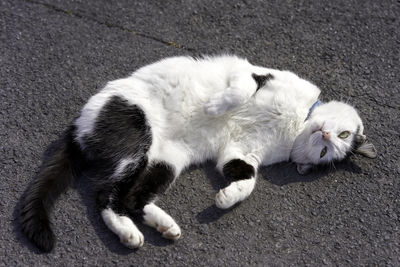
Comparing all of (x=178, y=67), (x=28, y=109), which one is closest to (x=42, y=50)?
(x=28, y=109)

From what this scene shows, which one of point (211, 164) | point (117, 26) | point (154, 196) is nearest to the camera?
point (154, 196)

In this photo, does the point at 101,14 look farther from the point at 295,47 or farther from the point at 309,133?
the point at 309,133

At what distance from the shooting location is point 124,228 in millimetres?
2596

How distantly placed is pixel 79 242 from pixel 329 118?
6.77 ft

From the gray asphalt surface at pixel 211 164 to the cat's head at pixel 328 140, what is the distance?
0.48ft

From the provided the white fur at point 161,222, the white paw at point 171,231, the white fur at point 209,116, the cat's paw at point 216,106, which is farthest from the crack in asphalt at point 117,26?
the white paw at point 171,231

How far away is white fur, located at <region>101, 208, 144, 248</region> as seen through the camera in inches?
101

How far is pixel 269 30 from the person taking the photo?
408 cm

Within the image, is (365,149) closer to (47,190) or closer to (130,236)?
(130,236)

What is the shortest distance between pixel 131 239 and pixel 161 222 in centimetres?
23

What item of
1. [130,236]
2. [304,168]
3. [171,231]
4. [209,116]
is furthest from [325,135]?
[130,236]

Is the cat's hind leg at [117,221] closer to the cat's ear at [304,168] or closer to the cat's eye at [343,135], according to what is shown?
the cat's ear at [304,168]

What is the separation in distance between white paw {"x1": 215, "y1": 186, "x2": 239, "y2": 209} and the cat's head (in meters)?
0.69

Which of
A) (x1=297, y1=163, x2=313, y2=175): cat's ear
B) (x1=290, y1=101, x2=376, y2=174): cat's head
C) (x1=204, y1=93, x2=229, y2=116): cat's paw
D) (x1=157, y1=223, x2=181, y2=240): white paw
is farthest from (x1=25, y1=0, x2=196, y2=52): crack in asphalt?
(x1=157, y1=223, x2=181, y2=240): white paw
